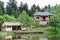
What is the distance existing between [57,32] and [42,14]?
1816 cm

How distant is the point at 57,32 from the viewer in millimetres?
34625

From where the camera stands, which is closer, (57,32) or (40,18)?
(57,32)

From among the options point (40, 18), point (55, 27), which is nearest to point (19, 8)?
point (40, 18)

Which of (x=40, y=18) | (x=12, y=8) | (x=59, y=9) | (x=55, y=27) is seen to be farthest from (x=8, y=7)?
(x=55, y=27)

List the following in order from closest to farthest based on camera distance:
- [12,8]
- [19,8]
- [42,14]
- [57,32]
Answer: [57,32] → [42,14] → [12,8] → [19,8]

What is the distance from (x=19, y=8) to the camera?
64.4 meters

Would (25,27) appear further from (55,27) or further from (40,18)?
(40,18)

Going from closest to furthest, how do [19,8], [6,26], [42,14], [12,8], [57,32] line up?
[57,32]
[6,26]
[42,14]
[12,8]
[19,8]

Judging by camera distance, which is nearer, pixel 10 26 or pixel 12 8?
pixel 10 26

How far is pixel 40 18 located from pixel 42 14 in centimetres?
106

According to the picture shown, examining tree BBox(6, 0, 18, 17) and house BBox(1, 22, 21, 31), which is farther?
tree BBox(6, 0, 18, 17)

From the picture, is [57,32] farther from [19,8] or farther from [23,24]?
[19,8]

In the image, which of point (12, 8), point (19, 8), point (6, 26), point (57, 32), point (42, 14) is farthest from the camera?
point (19, 8)

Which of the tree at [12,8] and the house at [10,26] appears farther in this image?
the tree at [12,8]
